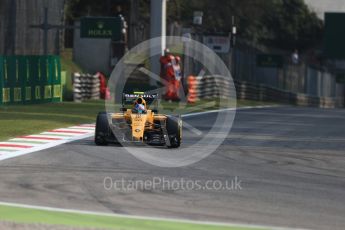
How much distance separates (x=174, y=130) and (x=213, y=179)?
13.5 feet

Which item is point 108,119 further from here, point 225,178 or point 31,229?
point 31,229

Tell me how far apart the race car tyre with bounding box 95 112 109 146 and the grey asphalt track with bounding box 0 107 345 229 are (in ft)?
1.02

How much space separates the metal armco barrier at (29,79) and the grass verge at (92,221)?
17591 millimetres

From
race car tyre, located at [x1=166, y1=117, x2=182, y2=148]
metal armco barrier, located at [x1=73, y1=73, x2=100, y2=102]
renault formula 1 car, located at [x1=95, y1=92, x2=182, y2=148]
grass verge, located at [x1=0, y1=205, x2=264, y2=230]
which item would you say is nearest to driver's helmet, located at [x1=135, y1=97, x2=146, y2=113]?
renault formula 1 car, located at [x1=95, y1=92, x2=182, y2=148]

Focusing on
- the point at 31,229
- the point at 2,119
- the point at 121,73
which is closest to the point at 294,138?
the point at 2,119

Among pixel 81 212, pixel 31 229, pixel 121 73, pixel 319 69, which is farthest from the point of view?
pixel 319 69

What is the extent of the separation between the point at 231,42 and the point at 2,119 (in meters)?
17.6

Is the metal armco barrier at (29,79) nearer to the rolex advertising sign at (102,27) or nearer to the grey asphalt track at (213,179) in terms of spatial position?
the rolex advertising sign at (102,27)

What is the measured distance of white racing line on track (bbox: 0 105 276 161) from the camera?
16.1 m

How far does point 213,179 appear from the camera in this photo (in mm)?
13211

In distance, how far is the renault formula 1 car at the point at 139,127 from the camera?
55.7 ft

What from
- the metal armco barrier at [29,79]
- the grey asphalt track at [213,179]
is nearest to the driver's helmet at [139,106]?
the grey asphalt track at [213,179]

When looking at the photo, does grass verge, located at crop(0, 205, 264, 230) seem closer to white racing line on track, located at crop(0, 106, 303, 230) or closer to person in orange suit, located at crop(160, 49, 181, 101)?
white racing line on track, located at crop(0, 106, 303, 230)

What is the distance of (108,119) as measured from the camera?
672 inches
